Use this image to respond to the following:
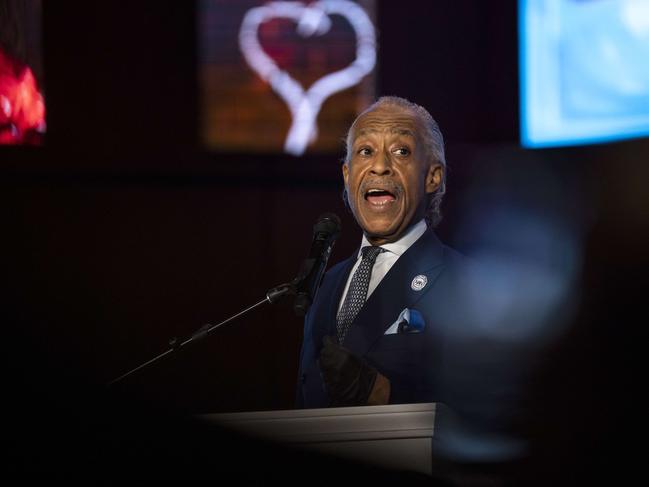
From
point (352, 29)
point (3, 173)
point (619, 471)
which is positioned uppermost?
point (352, 29)

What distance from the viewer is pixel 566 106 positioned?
3.21 metres

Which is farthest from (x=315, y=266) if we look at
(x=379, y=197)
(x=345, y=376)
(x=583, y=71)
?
(x=583, y=71)

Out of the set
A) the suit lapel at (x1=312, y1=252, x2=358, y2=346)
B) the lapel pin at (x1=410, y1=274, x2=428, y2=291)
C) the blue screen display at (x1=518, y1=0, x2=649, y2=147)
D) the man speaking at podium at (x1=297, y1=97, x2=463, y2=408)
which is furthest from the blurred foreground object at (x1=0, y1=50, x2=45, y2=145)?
the lapel pin at (x1=410, y1=274, x2=428, y2=291)

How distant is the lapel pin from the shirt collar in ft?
0.50

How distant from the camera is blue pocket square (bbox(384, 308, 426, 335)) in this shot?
1913 mm

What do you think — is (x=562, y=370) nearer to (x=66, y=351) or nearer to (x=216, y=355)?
(x=216, y=355)

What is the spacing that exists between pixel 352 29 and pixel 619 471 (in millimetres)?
1929

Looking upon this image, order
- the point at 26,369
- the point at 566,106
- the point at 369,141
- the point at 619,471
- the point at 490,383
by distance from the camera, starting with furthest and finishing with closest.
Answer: the point at 566,106, the point at 619,471, the point at 369,141, the point at 490,383, the point at 26,369

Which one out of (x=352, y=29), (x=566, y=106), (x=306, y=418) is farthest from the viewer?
(x=352, y=29)

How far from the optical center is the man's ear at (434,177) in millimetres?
2279

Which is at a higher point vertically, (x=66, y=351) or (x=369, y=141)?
(x=369, y=141)

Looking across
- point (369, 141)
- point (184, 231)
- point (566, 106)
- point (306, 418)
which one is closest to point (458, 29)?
point (566, 106)

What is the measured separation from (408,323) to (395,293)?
0.12 m

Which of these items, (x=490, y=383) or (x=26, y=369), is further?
(x=490, y=383)
